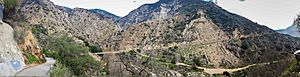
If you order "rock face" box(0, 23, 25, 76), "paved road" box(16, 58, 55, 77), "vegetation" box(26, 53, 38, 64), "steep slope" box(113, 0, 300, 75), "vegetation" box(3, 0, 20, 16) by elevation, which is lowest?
"steep slope" box(113, 0, 300, 75)

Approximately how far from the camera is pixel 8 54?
36.9m

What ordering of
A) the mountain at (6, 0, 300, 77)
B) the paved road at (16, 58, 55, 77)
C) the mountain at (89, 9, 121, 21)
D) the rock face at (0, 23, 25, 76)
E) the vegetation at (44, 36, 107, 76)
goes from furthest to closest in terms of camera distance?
the mountain at (89, 9, 121, 21), the mountain at (6, 0, 300, 77), the vegetation at (44, 36, 107, 76), the paved road at (16, 58, 55, 77), the rock face at (0, 23, 25, 76)

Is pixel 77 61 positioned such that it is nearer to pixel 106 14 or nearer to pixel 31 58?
pixel 31 58

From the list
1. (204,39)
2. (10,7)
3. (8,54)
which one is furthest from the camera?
(204,39)

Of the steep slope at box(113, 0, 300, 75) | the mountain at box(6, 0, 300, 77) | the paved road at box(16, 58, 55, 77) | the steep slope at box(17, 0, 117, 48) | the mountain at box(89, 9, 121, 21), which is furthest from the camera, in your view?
the mountain at box(89, 9, 121, 21)

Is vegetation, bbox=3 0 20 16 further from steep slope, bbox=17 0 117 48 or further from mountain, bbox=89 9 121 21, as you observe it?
mountain, bbox=89 9 121 21

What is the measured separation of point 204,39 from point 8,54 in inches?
3233

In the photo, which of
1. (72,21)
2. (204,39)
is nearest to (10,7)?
(204,39)

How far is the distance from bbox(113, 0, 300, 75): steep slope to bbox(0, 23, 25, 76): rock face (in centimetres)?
6285

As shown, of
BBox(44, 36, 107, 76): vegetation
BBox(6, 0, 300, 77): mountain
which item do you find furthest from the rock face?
BBox(6, 0, 300, 77): mountain

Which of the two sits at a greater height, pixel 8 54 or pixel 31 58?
pixel 8 54

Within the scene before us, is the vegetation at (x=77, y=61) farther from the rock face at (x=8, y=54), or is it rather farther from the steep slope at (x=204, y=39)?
the steep slope at (x=204, y=39)

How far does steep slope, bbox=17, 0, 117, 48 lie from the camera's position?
105 m

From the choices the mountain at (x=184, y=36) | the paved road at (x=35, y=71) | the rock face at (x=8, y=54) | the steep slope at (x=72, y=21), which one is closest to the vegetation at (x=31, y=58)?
the rock face at (x=8, y=54)
